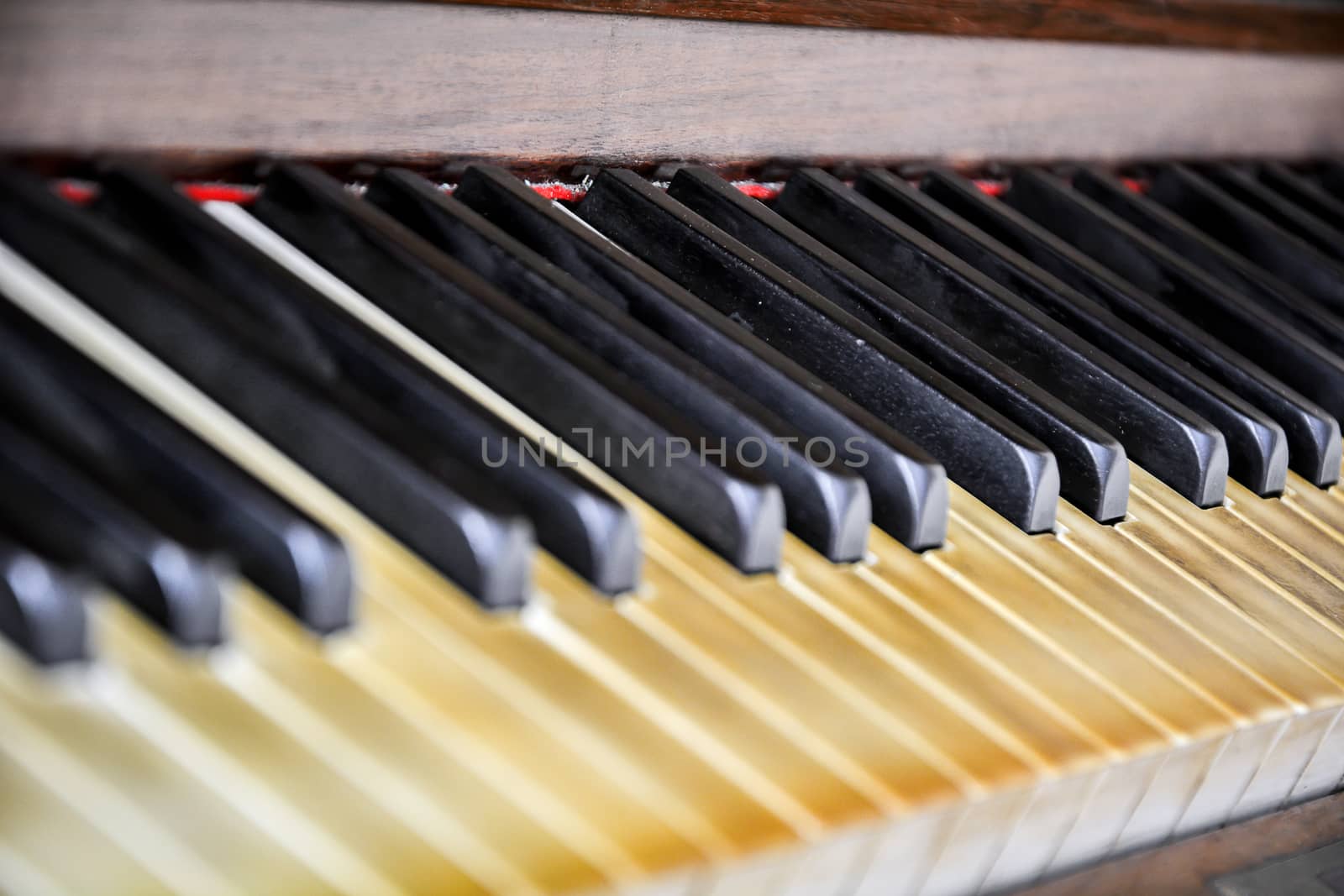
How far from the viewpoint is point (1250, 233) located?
5.65 feet

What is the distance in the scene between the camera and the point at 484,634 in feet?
2.56

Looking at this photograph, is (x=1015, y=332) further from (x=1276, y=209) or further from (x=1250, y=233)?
(x=1276, y=209)

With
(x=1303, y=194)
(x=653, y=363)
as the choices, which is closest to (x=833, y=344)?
(x=653, y=363)

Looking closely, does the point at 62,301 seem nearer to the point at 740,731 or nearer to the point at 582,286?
the point at 582,286

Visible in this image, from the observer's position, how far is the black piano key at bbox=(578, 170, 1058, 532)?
1104mm

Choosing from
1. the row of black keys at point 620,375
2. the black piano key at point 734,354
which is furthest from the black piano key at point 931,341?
the black piano key at point 734,354

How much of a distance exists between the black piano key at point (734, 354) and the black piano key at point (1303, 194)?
1023mm

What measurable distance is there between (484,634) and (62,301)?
323 millimetres

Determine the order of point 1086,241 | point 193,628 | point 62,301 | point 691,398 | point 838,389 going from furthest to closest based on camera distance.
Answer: point 1086,241, point 838,389, point 691,398, point 62,301, point 193,628

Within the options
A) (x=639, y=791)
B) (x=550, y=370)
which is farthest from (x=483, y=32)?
(x=639, y=791)

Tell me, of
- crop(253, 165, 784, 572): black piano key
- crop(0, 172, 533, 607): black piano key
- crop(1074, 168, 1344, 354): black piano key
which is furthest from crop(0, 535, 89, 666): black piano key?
crop(1074, 168, 1344, 354): black piano key

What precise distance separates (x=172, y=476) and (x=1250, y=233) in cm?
132

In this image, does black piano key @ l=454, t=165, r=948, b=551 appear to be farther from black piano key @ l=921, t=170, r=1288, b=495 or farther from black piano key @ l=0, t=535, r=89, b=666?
black piano key @ l=0, t=535, r=89, b=666

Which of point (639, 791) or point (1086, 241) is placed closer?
point (639, 791)
